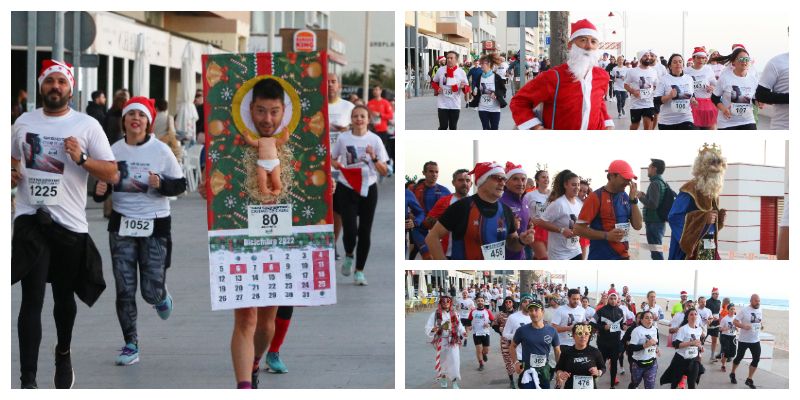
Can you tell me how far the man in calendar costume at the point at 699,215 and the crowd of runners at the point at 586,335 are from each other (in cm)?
24

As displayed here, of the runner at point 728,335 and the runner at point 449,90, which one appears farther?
the runner at point 728,335

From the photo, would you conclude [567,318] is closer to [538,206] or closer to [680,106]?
[538,206]

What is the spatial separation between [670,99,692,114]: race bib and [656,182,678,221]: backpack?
0.73 metres

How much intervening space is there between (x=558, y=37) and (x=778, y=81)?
1131 mm

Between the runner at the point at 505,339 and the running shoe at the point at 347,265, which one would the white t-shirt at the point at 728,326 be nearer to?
the runner at the point at 505,339

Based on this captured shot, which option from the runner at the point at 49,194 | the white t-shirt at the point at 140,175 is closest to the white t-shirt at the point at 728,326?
the runner at the point at 49,194

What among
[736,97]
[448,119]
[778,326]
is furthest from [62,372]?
[736,97]

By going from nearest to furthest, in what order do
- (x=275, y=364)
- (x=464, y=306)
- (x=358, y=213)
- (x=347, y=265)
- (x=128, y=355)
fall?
(x=464, y=306), (x=275, y=364), (x=128, y=355), (x=358, y=213), (x=347, y=265)

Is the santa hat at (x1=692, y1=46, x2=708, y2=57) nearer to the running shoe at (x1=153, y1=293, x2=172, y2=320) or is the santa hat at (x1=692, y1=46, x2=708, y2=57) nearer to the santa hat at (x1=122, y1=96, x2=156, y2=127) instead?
the santa hat at (x1=122, y1=96, x2=156, y2=127)

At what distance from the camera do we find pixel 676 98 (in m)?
7.08

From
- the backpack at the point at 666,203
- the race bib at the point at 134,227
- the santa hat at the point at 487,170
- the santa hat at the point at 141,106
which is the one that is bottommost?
the race bib at the point at 134,227

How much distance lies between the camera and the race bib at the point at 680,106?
7.08 m

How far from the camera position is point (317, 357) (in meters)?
8.39
